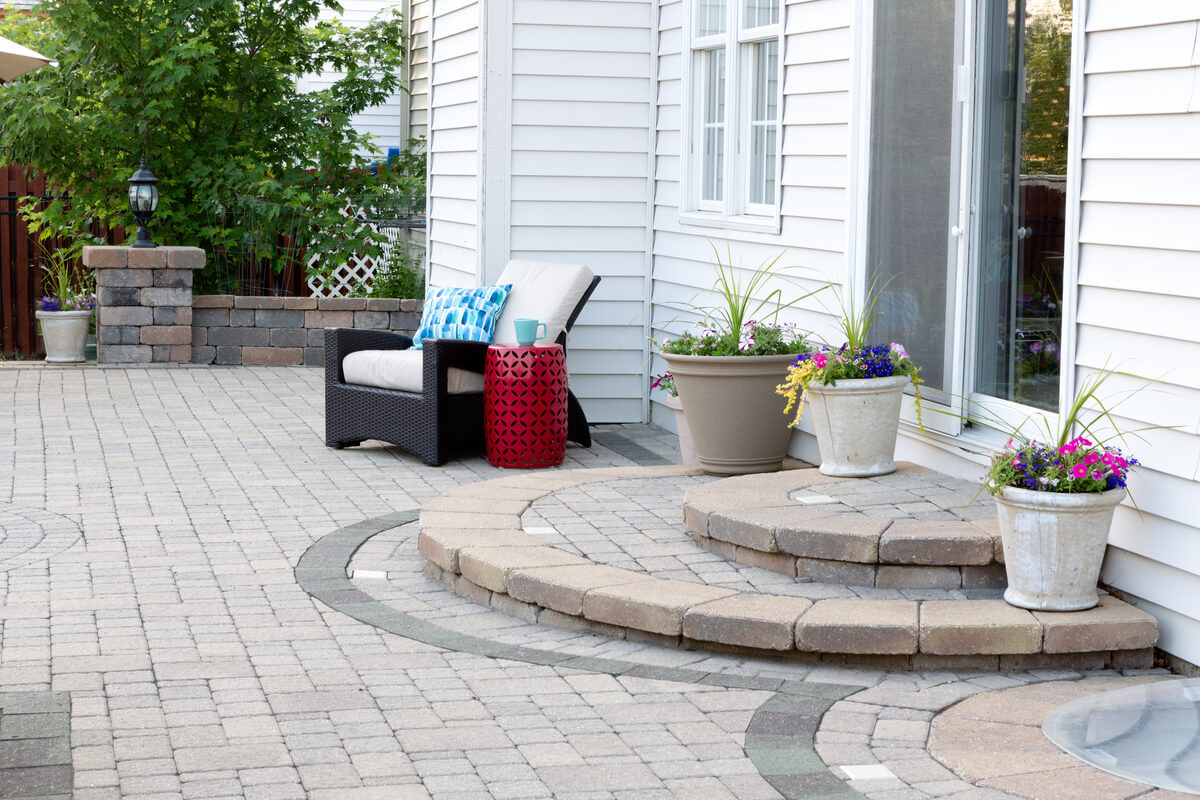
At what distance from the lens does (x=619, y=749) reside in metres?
3.46

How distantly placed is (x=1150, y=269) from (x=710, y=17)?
400cm

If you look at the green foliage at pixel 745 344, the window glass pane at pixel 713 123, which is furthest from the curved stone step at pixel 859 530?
the window glass pane at pixel 713 123

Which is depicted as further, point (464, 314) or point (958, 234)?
point (464, 314)

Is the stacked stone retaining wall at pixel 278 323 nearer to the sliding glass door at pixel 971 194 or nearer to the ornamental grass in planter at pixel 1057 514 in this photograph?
the sliding glass door at pixel 971 194

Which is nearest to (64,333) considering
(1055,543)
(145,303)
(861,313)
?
(145,303)

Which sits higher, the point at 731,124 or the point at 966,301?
the point at 731,124

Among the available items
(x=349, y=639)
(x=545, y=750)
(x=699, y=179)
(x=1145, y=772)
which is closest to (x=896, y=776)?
(x=1145, y=772)

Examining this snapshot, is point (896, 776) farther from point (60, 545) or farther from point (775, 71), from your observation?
point (775, 71)

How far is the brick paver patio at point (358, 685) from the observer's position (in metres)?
3.28

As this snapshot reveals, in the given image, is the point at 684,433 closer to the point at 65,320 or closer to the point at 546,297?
the point at 546,297

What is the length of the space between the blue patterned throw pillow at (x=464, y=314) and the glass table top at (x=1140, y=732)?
4.25 meters

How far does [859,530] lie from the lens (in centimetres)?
448

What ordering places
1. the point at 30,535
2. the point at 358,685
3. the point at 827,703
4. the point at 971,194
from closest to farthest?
the point at 827,703, the point at 358,685, the point at 971,194, the point at 30,535

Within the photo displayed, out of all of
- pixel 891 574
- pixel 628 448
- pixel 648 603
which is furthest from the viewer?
pixel 628 448
